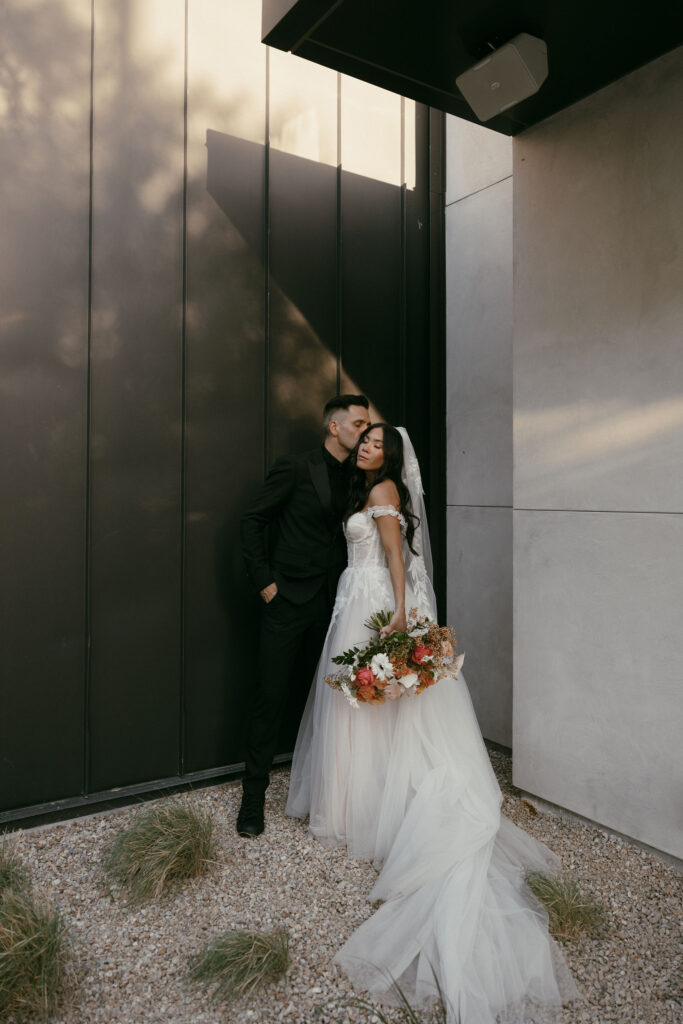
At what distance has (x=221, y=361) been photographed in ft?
13.9

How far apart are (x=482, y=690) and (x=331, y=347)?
2685 millimetres

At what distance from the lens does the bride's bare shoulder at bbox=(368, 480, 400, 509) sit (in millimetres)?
3672

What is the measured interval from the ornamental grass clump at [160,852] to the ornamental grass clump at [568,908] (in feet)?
4.87

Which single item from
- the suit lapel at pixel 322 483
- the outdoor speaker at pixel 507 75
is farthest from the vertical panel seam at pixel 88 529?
the outdoor speaker at pixel 507 75

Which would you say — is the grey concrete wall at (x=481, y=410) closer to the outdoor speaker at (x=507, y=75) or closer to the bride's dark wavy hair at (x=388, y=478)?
the bride's dark wavy hair at (x=388, y=478)

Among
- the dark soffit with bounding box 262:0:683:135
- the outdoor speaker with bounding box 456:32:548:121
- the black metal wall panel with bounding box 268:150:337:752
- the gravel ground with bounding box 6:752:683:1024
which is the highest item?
the dark soffit with bounding box 262:0:683:135

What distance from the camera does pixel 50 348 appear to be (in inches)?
145

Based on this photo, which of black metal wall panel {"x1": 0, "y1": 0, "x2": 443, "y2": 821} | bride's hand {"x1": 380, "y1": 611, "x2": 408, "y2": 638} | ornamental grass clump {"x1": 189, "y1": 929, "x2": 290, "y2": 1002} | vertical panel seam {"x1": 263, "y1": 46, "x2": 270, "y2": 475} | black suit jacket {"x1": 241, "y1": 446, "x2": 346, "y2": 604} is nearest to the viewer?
ornamental grass clump {"x1": 189, "y1": 929, "x2": 290, "y2": 1002}

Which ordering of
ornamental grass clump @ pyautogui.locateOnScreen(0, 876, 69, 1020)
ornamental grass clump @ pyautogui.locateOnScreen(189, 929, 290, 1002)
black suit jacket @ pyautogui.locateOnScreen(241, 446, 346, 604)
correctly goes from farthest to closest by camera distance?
black suit jacket @ pyautogui.locateOnScreen(241, 446, 346, 604)
ornamental grass clump @ pyautogui.locateOnScreen(189, 929, 290, 1002)
ornamental grass clump @ pyautogui.locateOnScreen(0, 876, 69, 1020)

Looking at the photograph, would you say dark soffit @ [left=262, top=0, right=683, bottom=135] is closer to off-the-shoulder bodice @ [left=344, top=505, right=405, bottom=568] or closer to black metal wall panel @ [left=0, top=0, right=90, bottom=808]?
black metal wall panel @ [left=0, top=0, right=90, bottom=808]

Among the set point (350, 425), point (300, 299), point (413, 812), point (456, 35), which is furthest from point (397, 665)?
point (456, 35)

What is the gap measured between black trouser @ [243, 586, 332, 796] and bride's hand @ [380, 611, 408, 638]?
0.59m

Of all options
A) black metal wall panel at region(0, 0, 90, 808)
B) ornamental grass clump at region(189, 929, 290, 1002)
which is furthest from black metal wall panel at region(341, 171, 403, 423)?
ornamental grass clump at region(189, 929, 290, 1002)

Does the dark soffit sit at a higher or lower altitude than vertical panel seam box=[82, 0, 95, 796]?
higher
